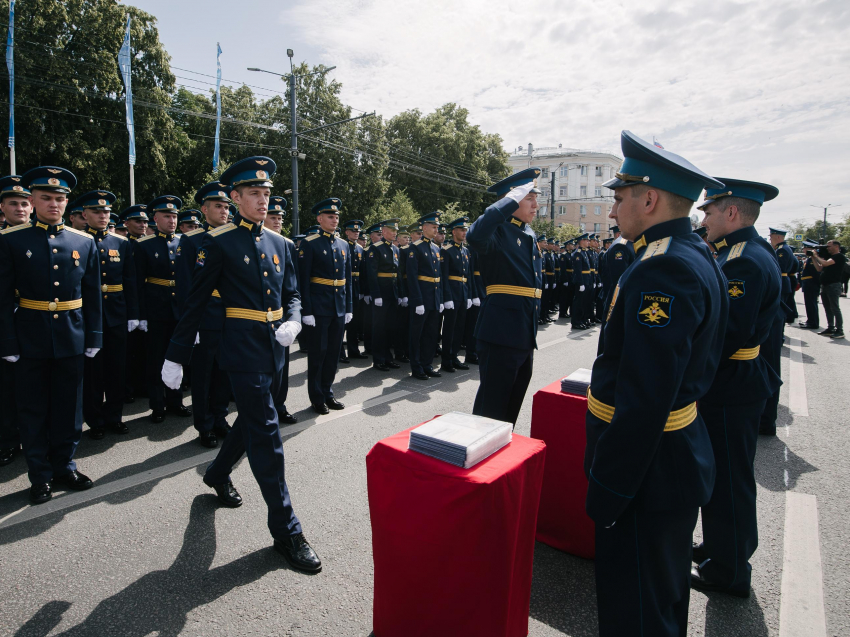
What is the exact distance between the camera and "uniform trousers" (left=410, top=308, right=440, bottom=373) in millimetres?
7832

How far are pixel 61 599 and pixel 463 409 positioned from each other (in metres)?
4.19

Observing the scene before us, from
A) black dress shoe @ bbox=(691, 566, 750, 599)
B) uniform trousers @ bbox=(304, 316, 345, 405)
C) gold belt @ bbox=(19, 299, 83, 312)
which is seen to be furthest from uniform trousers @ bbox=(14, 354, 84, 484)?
black dress shoe @ bbox=(691, 566, 750, 599)

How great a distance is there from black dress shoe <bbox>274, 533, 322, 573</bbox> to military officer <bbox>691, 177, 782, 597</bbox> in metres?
2.19

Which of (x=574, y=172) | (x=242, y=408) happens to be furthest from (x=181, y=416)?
(x=574, y=172)

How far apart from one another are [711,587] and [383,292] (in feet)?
22.2

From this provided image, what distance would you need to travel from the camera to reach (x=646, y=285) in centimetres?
173

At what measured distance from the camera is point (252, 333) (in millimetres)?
3256

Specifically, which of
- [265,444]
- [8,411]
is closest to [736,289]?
[265,444]

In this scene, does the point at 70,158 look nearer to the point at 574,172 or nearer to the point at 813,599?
the point at 813,599

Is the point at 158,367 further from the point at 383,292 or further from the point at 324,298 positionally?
the point at 383,292

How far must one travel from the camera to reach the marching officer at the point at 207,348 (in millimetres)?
4957

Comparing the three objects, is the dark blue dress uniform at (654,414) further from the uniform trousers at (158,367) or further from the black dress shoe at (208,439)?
the uniform trousers at (158,367)

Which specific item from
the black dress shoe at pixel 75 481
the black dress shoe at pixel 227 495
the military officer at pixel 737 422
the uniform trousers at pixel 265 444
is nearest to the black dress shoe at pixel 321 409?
the black dress shoe at pixel 227 495

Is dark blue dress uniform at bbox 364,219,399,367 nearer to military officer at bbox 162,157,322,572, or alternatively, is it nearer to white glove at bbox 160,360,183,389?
military officer at bbox 162,157,322,572
